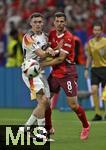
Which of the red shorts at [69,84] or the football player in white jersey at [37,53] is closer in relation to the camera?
the football player in white jersey at [37,53]

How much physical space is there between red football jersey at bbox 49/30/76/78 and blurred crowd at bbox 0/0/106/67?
29.0 ft

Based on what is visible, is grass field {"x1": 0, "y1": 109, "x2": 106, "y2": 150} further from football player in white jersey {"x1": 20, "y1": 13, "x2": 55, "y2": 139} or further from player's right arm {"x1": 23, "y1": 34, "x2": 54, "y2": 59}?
player's right arm {"x1": 23, "y1": 34, "x2": 54, "y2": 59}

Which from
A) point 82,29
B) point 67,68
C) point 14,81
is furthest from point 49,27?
point 67,68

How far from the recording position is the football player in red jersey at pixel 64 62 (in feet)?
38.2

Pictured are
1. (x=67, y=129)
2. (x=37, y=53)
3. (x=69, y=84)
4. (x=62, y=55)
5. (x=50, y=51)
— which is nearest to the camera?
(x=37, y=53)

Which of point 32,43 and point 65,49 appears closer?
point 32,43

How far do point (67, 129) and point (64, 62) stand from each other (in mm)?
2238

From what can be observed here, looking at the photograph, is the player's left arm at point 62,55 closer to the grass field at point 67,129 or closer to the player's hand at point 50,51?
the player's hand at point 50,51

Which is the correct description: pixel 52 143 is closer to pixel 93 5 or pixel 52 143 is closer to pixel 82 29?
pixel 82 29

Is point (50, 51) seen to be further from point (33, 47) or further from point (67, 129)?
point (67, 129)

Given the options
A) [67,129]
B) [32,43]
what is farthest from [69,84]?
[67,129]

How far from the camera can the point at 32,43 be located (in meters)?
11.3

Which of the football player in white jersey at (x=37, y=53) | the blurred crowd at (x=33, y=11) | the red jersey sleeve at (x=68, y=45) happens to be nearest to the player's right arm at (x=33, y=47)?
the football player in white jersey at (x=37, y=53)

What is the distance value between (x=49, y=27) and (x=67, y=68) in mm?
10085
